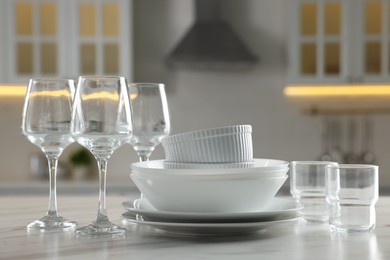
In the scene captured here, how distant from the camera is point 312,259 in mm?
984

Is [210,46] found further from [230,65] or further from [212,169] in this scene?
[212,169]

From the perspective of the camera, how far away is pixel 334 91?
4359 mm

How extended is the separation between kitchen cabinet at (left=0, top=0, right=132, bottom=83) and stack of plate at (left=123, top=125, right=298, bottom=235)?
288 cm

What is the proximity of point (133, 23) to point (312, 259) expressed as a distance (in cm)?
359

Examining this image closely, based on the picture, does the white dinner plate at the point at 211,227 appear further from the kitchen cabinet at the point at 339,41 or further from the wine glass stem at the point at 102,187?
the kitchen cabinet at the point at 339,41

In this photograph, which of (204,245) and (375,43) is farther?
(375,43)

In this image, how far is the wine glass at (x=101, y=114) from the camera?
116 centimetres

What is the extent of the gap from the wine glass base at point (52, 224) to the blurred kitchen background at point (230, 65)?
8.62 ft

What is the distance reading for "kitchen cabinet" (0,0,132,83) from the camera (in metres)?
4.09

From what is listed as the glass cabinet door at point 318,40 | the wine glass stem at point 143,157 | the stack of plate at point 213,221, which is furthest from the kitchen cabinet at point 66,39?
the stack of plate at point 213,221

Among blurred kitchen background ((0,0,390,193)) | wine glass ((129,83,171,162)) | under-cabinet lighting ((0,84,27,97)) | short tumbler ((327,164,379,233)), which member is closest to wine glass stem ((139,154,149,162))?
wine glass ((129,83,171,162))

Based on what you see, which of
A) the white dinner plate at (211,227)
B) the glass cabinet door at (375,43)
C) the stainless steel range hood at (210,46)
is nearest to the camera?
the white dinner plate at (211,227)

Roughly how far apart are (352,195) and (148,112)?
0.42m

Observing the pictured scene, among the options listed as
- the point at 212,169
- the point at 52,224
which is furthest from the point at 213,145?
the point at 52,224
